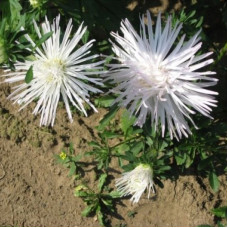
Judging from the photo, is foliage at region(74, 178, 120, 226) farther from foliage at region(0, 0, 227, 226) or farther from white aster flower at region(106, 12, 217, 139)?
white aster flower at region(106, 12, 217, 139)

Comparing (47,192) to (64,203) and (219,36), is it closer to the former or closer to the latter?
(64,203)

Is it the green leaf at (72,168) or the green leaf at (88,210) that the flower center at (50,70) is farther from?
the green leaf at (88,210)

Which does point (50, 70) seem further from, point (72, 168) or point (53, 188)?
point (53, 188)

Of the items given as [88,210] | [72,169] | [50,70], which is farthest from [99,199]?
[50,70]

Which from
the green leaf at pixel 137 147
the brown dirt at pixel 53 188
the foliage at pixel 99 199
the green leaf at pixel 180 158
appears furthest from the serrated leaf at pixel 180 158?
the foliage at pixel 99 199

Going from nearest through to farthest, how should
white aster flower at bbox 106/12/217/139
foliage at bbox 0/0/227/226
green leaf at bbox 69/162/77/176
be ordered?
white aster flower at bbox 106/12/217/139 → foliage at bbox 0/0/227/226 → green leaf at bbox 69/162/77/176

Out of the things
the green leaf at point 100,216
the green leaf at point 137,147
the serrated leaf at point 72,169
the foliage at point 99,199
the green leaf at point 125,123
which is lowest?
the green leaf at point 100,216

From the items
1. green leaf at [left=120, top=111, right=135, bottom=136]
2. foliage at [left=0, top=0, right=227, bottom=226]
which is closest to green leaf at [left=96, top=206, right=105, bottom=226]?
foliage at [left=0, top=0, right=227, bottom=226]

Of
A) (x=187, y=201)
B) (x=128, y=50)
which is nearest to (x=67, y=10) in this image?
(x=128, y=50)
